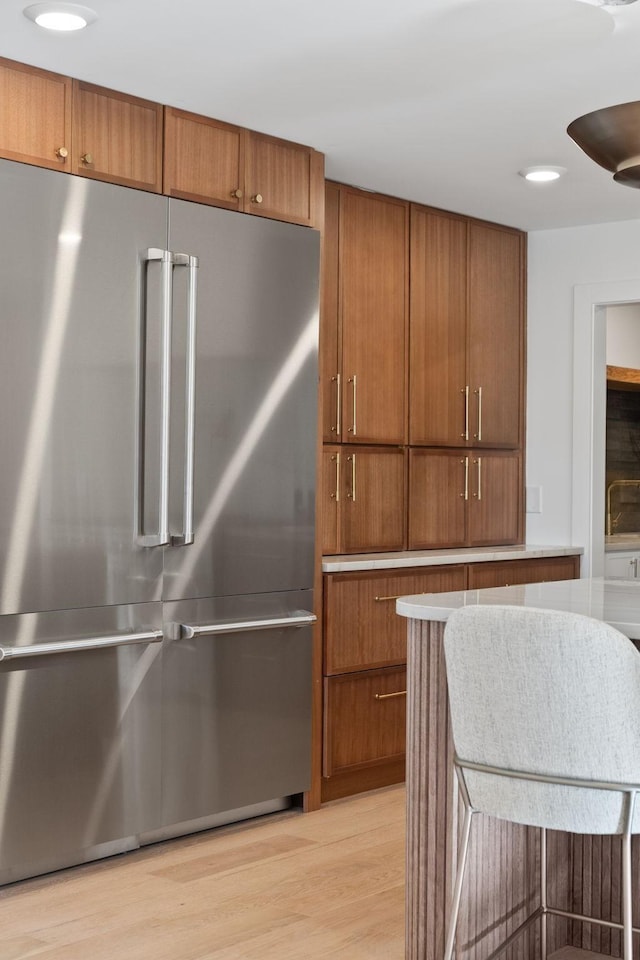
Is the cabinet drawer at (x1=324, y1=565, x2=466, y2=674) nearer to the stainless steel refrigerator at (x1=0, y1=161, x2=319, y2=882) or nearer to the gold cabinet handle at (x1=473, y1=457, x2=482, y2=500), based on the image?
the stainless steel refrigerator at (x1=0, y1=161, x2=319, y2=882)

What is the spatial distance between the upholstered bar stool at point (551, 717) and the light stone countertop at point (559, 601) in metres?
0.27

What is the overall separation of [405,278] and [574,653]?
9.87 feet

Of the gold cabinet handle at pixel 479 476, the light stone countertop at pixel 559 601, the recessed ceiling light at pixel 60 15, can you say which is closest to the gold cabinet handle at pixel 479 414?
the gold cabinet handle at pixel 479 476

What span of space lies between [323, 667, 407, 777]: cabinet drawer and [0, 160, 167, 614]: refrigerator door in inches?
40.1

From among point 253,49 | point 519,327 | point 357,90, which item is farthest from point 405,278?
point 253,49

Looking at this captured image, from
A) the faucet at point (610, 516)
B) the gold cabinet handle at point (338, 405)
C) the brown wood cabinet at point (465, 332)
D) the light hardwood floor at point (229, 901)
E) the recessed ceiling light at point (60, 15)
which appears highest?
the recessed ceiling light at point (60, 15)

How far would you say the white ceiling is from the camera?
2.92 metres

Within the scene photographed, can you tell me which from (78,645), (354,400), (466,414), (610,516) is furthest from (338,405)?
(610,516)

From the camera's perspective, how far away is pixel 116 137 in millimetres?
3512

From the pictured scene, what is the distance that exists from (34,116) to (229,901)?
2273 mm

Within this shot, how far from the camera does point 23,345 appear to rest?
324 centimetres

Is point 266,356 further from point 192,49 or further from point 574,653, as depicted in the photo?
point 574,653

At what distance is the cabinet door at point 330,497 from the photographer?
4.54 m

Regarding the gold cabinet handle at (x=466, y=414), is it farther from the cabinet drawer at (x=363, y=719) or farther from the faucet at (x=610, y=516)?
the faucet at (x=610, y=516)
